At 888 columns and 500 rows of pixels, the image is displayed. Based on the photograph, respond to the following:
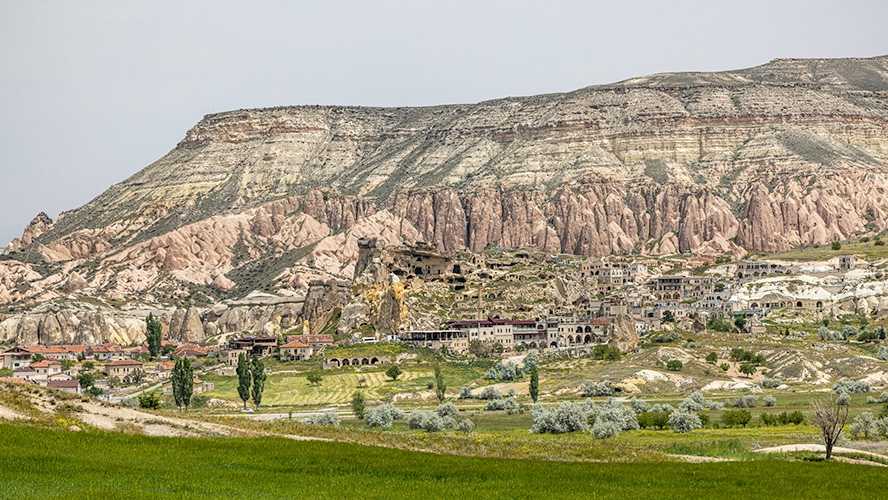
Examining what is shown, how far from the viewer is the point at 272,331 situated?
643 feet

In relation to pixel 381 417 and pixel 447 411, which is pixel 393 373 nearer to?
pixel 447 411

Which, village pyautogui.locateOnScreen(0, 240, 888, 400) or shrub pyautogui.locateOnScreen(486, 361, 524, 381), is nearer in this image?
shrub pyautogui.locateOnScreen(486, 361, 524, 381)

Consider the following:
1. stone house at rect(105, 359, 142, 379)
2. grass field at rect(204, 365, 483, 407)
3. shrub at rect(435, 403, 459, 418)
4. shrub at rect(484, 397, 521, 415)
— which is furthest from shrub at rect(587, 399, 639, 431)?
stone house at rect(105, 359, 142, 379)

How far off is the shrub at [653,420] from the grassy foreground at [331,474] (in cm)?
3902

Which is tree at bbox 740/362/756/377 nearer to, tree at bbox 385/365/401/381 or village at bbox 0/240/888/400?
village at bbox 0/240/888/400

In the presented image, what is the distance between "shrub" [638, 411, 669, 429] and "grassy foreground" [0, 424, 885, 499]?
1536 inches

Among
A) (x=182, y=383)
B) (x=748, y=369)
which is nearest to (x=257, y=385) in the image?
(x=182, y=383)

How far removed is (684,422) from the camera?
319ft

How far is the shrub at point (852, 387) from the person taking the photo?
406 ft

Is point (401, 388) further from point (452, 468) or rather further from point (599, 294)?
point (452, 468)

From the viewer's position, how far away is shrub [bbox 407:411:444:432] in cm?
9762

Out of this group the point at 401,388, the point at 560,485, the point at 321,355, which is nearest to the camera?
the point at 560,485

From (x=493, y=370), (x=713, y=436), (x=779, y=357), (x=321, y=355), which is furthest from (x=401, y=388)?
(x=713, y=436)

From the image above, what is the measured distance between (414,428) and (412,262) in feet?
316
